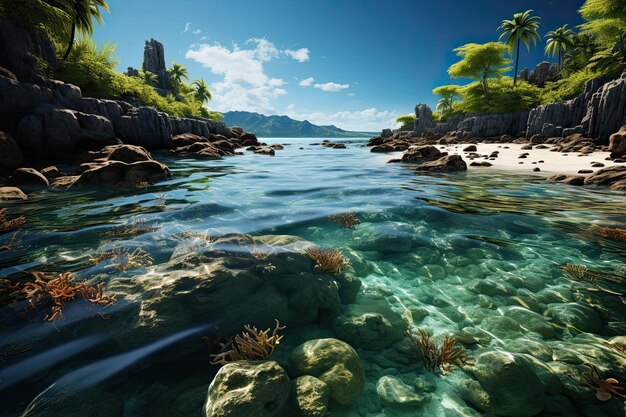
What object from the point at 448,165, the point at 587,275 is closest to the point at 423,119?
the point at 448,165

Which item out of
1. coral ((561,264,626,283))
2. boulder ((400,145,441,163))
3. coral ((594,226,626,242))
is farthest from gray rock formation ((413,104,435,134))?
coral ((561,264,626,283))

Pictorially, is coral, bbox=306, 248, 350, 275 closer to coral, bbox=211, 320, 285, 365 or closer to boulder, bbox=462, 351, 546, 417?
coral, bbox=211, 320, 285, 365

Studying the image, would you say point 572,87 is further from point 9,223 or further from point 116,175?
point 9,223

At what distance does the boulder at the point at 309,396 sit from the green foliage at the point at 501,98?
55760mm

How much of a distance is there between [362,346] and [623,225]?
6700 mm

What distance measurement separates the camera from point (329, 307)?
355cm

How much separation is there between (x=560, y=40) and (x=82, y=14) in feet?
256

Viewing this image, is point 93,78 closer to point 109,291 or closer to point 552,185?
point 109,291

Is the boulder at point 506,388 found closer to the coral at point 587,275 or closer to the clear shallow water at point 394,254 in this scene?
the clear shallow water at point 394,254

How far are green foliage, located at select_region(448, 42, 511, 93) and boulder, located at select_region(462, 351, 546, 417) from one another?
5978cm

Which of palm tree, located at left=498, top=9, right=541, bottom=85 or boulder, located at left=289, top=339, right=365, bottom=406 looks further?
palm tree, located at left=498, top=9, right=541, bottom=85

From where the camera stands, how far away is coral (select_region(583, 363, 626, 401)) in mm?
2271

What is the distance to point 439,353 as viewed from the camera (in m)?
2.79

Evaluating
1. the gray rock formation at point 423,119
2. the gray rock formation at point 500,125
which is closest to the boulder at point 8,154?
the gray rock formation at point 500,125
